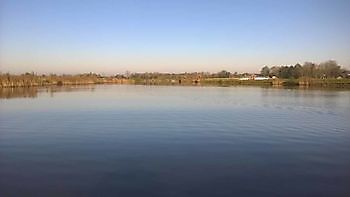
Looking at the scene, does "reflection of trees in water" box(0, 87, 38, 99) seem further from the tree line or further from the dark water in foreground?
the tree line

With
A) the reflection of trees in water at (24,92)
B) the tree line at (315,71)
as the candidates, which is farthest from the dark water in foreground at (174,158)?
the tree line at (315,71)

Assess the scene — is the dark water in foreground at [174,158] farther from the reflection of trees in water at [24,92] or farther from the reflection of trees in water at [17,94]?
the reflection of trees in water at [24,92]

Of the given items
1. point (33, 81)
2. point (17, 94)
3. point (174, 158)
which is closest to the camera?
point (174, 158)

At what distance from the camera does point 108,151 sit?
11.2 meters

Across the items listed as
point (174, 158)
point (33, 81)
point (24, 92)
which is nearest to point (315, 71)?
point (33, 81)

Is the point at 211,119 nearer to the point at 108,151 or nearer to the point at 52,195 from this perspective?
the point at 108,151

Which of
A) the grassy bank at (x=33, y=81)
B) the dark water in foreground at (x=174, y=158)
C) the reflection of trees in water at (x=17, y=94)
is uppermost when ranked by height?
the grassy bank at (x=33, y=81)

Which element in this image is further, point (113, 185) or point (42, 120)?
point (42, 120)

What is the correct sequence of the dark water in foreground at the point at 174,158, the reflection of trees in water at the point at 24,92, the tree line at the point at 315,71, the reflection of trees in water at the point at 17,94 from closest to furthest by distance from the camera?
the dark water in foreground at the point at 174,158, the reflection of trees in water at the point at 17,94, the reflection of trees in water at the point at 24,92, the tree line at the point at 315,71

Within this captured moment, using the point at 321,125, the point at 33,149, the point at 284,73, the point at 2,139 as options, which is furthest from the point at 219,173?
the point at 284,73

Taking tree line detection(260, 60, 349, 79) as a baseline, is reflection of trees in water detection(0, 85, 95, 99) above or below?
below

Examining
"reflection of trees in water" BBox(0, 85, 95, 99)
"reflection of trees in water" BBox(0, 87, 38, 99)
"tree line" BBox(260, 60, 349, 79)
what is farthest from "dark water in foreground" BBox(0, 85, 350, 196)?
"tree line" BBox(260, 60, 349, 79)

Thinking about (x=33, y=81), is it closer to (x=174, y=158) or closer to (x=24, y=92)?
(x=24, y=92)

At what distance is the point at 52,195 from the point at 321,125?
13762 mm
